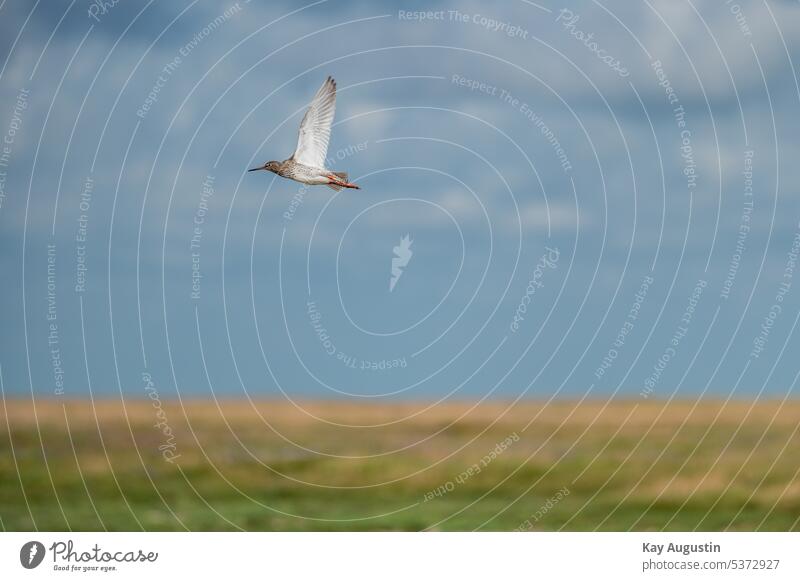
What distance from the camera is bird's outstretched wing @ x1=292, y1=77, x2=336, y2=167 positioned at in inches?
822

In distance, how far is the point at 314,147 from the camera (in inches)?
826

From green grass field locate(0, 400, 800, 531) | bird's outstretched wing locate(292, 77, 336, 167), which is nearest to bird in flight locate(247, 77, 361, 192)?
Result: bird's outstretched wing locate(292, 77, 336, 167)

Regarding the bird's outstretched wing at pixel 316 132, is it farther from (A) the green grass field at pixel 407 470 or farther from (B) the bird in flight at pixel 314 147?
(A) the green grass field at pixel 407 470

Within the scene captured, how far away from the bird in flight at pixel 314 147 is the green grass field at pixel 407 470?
7.83 meters

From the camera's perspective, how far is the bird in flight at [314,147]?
2085 cm

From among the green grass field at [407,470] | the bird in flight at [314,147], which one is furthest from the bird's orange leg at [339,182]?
the green grass field at [407,470]

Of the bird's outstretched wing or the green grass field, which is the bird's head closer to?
the bird's outstretched wing

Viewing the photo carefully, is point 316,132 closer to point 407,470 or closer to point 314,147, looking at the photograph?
point 314,147

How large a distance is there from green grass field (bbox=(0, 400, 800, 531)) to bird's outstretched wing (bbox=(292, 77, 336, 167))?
8.14 meters

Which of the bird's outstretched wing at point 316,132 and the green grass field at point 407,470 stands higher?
the bird's outstretched wing at point 316,132

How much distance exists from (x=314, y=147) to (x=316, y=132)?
9.9 inches

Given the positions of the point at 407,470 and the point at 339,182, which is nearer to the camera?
the point at 339,182

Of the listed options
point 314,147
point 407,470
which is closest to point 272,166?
point 314,147
